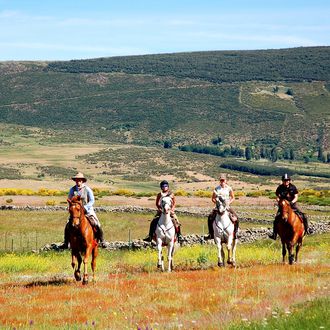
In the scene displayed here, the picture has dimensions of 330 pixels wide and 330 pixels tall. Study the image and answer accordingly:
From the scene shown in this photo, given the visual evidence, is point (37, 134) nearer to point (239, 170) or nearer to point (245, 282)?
point (239, 170)

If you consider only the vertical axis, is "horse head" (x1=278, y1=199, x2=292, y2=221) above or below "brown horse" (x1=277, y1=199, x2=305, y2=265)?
above

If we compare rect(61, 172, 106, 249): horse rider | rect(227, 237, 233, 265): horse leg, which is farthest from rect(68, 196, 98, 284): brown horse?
rect(227, 237, 233, 265): horse leg

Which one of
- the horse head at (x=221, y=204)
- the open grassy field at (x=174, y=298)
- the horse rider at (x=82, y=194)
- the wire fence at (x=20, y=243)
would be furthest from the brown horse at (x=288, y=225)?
the wire fence at (x=20, y=243)

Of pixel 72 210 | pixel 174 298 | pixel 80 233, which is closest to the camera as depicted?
pixel 174 298

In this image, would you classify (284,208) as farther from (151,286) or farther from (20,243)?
(20,243)

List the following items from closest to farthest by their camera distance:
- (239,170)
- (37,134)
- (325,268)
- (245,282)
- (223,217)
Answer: (245,282)
(325,268)
(223,217)
(239,170)
(37,134)

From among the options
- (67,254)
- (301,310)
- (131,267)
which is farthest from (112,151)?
(301,310)

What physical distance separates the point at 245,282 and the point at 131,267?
7.56 metres

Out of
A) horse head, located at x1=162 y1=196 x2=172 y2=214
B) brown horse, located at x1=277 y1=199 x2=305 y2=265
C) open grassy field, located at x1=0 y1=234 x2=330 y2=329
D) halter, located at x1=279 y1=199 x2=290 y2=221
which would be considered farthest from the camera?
brown horse, located at x1=277 y1=199 x2=305 y2=265

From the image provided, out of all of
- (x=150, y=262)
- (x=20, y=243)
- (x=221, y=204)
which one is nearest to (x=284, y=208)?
(x=221, y=204)

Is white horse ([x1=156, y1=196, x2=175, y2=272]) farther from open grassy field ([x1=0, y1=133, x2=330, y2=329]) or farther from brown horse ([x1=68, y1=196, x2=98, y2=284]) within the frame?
brown horse ([x1=68, y1=196, x2=98, y2=284])

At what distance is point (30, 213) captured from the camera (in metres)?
60.3

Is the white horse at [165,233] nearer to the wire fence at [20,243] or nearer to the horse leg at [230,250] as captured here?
the horse leg at [230,250]

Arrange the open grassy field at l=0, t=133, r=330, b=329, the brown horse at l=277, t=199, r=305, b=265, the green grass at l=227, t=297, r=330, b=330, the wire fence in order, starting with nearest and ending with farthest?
the green grass at l=227, t=297, r=330, b=330 < the open grassy field at l=0, t=133, r=330, b=329 < the brown horse at l=277, t=199, r=305, b=265 < the wire fence
